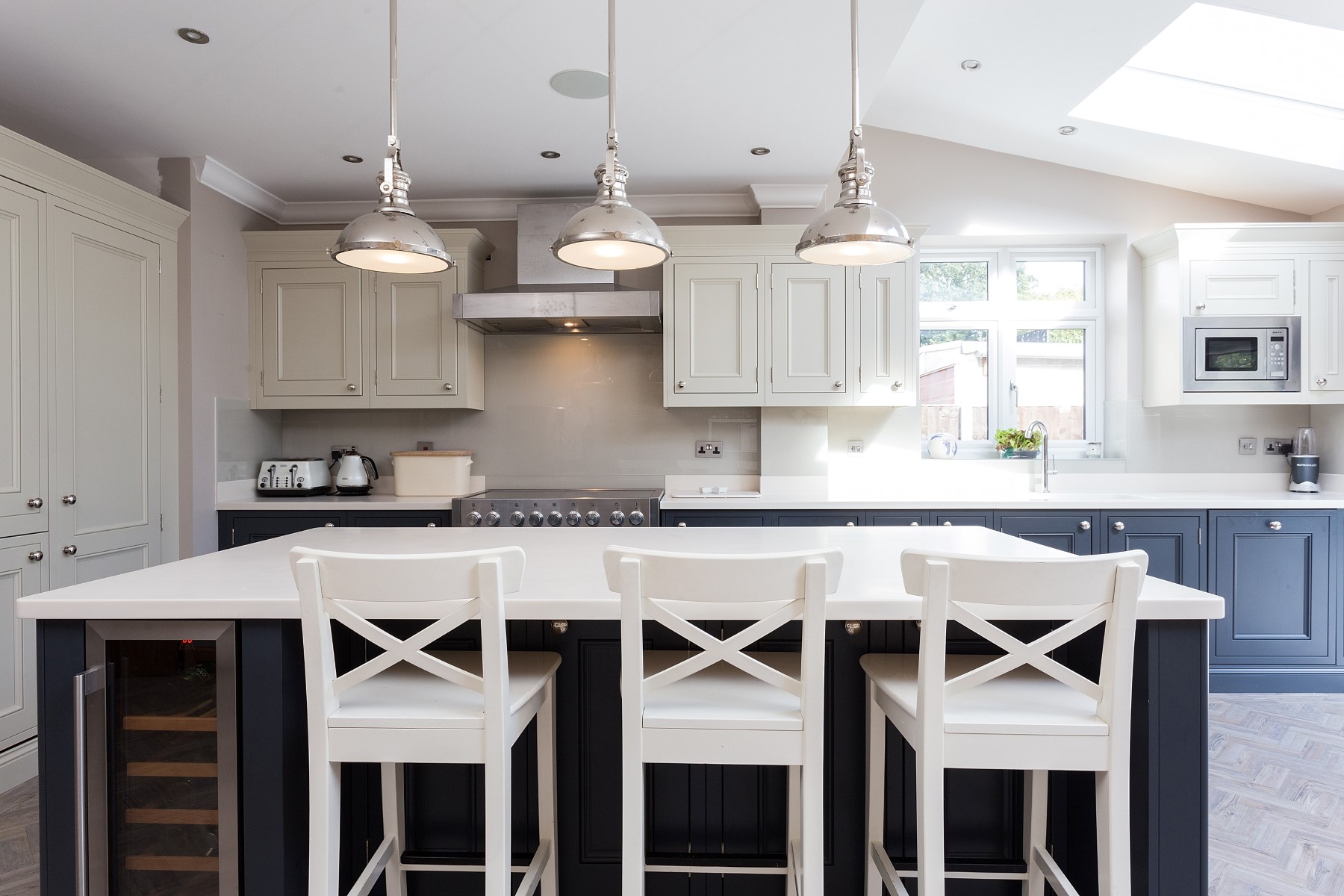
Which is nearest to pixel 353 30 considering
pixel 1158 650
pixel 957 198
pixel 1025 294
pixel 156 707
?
pixel 156 707

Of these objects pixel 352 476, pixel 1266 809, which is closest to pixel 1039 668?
pixel 1266 809

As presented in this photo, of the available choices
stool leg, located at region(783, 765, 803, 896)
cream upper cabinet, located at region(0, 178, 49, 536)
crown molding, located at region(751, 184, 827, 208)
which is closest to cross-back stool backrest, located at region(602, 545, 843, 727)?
stool leg, located at region(783, 765, 803, 896)

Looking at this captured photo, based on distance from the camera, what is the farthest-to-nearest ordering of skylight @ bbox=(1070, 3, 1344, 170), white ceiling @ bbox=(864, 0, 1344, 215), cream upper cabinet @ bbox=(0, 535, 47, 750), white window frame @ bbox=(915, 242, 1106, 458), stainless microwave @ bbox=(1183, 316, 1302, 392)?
white window frame @ bbox=(915, 242, 1106, 458), stainless microwave @ bbox=(1183, 316, 1302, 392), skylight @ bbox=(1070, 3, 1344, 170), white ceiling @ bbox=(864, 0, 1344, 215), cream upper cabinet @ bbox=(0, 535, 47, 750)

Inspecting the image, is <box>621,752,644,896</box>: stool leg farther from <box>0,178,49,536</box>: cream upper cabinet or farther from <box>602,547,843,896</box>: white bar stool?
<box>0,178,49,536</box>: cream upper cabinet

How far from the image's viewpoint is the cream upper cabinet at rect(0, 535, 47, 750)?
2457 mm

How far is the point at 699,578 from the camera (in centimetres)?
119

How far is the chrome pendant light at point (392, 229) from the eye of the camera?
175cm

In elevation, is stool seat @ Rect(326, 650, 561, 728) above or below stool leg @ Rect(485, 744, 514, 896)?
above

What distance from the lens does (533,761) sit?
1.72 meters

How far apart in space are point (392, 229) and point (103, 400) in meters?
1.99

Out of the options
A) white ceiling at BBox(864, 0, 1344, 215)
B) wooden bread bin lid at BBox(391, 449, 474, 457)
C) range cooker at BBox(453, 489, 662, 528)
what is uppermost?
white ceiling at BBox(864, 0, 1344, 215)

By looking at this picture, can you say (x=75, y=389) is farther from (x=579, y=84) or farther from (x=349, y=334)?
(x=579, y=84)

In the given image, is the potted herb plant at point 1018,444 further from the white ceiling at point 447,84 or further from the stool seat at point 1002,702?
the stool seat at point 1002,702

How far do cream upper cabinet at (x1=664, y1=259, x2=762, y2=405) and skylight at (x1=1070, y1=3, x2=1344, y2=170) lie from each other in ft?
6.07
